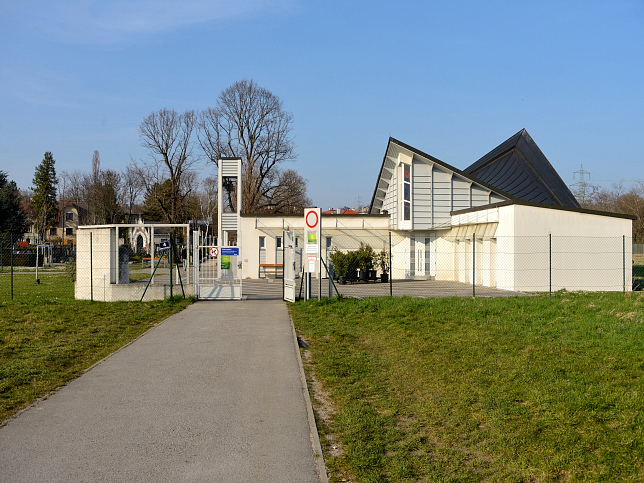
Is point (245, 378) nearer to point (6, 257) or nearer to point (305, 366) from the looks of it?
point (305, 366)

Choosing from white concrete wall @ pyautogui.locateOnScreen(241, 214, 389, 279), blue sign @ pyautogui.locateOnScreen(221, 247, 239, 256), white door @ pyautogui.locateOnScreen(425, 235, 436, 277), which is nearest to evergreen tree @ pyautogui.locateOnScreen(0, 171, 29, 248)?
white concrete wall @ pyautogui.locateOnScreen(241, 214, 389, 279)

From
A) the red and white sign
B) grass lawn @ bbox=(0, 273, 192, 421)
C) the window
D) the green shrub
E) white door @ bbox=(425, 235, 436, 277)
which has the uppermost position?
the window

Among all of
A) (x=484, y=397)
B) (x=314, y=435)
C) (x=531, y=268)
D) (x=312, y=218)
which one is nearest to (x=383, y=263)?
(x=531, y=268)

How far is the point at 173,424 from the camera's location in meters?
6.21

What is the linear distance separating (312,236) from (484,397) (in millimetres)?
11967

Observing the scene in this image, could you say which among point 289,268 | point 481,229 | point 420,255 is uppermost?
point 481,229

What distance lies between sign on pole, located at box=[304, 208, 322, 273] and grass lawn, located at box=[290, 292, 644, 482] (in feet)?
15.9

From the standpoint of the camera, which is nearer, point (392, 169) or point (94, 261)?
point (94, 261)

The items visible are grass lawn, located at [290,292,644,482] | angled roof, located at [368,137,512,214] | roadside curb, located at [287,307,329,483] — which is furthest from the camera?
angled roof, located at [368,137,512,214]

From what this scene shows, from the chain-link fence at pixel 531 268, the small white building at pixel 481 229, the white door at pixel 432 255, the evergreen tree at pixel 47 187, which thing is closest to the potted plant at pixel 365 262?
the chain-link fence at pixel 531 268

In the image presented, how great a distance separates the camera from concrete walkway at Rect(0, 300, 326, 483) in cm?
491

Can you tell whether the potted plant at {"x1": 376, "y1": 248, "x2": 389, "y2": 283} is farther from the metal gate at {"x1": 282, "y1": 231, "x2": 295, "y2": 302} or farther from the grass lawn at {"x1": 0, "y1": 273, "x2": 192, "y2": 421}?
the grass lawn at {"x1": 0, "y1": 273, "x2": 192, "y2": 421}

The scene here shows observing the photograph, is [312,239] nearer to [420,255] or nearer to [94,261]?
[94,261]

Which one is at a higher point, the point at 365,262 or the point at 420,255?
the point at 420,255
